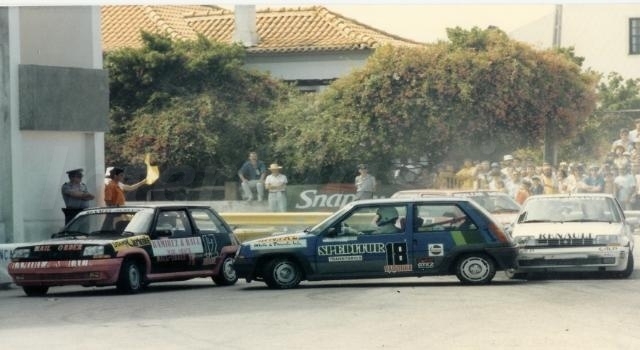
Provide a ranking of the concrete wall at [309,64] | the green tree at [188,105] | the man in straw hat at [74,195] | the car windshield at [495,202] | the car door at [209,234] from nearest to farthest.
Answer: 1. the car door at [209,234]
2. the man in straw hat at [74,195]
3. the car windshield at [495,202]
4. the green tree at [188,105]
5. the concrete wall at [309,64]

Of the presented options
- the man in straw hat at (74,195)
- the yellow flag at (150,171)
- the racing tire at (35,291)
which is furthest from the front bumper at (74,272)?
the yellow flag at (150,171)

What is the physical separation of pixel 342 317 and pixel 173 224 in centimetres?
580

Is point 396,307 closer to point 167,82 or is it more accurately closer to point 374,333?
point 374,333

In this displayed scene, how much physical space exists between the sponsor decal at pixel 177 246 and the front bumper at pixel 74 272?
0.97 meters

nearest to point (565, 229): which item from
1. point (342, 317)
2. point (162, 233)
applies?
point (162, 233)

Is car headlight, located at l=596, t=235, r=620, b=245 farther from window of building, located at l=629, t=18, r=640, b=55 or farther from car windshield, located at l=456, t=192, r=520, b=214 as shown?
window of building, located at l=629, t=18, r=640, b=55

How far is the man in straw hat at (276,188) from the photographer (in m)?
33.2

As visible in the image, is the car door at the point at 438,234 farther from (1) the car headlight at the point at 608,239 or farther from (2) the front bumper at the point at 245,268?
(2) the front bumper at the point at 245,268

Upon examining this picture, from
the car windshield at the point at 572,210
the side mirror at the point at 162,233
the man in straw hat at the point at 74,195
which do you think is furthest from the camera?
the man in straw hat at the point at 74,195

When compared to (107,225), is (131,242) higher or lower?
lower

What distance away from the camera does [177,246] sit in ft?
67.6

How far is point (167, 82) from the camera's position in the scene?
37.5 metres

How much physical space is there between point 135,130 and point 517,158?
933 centimetres

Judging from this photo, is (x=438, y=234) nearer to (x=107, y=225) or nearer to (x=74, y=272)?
(x=107, y=225)
